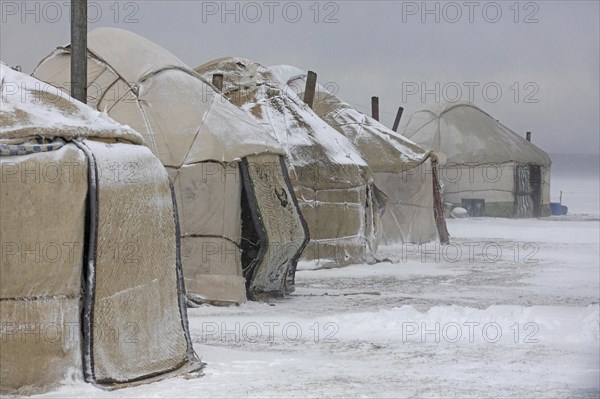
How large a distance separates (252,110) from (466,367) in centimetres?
710

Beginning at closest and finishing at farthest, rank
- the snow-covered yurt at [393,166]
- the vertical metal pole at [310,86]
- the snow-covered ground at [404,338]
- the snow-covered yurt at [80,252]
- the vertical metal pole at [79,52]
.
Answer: the snow-covered yurt at [80,252]
the snow-covered ground at [404,338]
the vertical metal pole at [79,52]
the vertical metal pole at [310,86]
the snow-covered yurt at [393,166]

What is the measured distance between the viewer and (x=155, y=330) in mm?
5941

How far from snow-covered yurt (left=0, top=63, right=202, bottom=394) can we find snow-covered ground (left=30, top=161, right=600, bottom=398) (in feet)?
0.63

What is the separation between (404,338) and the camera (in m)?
7.49

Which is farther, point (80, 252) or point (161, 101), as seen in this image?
point (161, 101)

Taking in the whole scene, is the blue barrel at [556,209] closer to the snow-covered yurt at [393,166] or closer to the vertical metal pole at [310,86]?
the snow-covered yurt at [393,166]

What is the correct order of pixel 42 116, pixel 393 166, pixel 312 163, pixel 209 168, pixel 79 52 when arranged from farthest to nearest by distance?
pixel 393 166
pixel 312 163
pixel 209 168
pixel 79 52
pixel 42 116

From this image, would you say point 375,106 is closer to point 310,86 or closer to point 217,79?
point 310,86

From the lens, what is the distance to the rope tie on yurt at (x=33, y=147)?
5.37m

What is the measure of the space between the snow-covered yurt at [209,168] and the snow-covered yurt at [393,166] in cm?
725

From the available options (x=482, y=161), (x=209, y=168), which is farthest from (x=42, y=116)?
(x=482, y=161)

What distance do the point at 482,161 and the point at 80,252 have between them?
66.0ft

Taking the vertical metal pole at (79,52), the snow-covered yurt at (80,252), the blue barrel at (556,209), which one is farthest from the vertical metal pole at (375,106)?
the snow-covered yurt at (80,252)

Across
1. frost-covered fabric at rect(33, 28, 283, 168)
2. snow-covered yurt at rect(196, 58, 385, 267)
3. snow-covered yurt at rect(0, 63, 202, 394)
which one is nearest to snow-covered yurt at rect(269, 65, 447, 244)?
snow-covered yurt at rect(196, 58, 385, 267)
